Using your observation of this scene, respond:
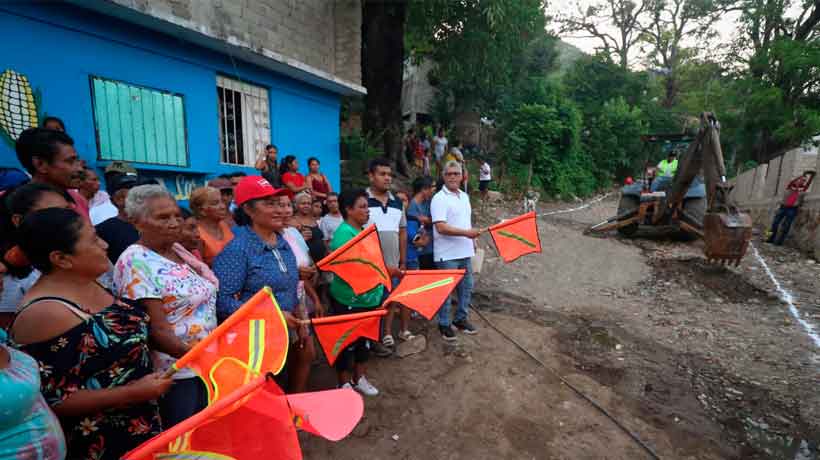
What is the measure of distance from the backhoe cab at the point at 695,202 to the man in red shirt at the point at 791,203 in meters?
2.03

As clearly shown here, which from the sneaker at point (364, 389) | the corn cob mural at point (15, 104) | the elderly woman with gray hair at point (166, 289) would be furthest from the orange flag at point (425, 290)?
the corn cob mural at point (15, 104)

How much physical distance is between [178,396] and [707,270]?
25.4ft

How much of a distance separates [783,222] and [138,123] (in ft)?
40.3

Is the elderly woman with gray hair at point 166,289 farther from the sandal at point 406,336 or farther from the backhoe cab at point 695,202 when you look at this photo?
the backhoe cab at point 695,202

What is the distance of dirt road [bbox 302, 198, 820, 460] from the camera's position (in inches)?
106

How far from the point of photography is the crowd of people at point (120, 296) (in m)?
1.26

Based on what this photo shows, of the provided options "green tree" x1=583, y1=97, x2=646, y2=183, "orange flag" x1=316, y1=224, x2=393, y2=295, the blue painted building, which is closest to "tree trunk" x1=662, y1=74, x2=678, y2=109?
"green tree" x1=583, y1=97, x2=646, y2=183

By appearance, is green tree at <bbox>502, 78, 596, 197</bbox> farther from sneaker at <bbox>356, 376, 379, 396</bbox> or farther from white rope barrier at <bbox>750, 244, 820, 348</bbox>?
sneaker at <bbox>356, 376, 379, 396</bbox>

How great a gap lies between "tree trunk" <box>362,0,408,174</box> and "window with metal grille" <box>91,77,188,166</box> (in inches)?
267

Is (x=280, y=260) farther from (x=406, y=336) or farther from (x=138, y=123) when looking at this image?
(x=138, y=123)

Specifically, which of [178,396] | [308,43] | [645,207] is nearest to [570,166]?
[645,207]

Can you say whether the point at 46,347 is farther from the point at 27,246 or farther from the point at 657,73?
the point at 657,73

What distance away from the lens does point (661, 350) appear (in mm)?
4035

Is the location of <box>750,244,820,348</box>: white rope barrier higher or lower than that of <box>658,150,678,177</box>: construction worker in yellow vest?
lower
